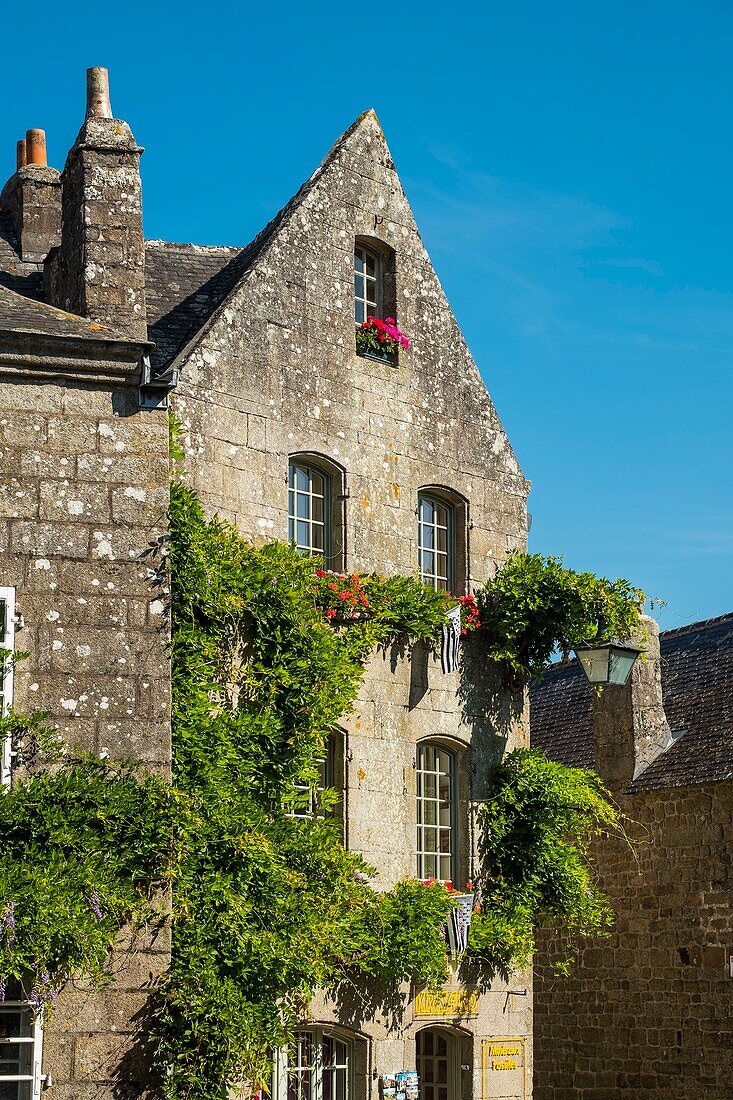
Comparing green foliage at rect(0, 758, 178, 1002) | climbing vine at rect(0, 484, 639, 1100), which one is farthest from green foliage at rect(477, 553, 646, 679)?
green foliage at rect(0, 758, 178, 1002)

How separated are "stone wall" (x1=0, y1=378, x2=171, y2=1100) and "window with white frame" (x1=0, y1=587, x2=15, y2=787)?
0.20ft

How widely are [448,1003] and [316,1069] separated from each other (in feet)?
5.10

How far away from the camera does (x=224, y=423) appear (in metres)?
14.1

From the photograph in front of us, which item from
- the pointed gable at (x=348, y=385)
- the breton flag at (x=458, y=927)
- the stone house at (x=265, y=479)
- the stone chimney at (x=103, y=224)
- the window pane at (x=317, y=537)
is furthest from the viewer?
the window pane at (x=317, y=537)

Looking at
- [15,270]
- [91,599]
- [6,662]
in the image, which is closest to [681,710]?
[15,270]

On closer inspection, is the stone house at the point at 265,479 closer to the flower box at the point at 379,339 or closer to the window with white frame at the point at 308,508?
the window with white frame at the point at 308,508

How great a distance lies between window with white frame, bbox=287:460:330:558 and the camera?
49.0 ft

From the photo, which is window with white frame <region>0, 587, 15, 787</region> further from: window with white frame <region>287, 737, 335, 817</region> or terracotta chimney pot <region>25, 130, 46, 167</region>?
terracotta chimney pot <region>25, 130, 46, 167</region>

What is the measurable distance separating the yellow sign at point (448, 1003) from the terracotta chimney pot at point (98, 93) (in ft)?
28.1

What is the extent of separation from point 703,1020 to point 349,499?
836 cm

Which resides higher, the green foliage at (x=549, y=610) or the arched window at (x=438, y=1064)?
the green foliage at (x=549, y=610)

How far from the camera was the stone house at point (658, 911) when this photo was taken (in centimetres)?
1892

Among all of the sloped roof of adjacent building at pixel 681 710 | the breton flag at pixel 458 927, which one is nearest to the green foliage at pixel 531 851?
the breton flag at pixel 458 927

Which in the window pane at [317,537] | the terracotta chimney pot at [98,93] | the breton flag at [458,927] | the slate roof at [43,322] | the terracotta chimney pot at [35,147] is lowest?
the breton flag at [458,927]
